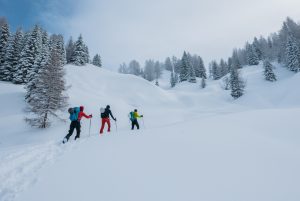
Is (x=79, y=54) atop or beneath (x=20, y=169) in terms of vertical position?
atop

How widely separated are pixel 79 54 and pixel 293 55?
6668 centimetres

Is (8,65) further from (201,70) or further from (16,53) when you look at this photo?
(201,70)

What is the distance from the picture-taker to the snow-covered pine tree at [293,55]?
169 ft

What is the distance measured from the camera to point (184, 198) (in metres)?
3.14

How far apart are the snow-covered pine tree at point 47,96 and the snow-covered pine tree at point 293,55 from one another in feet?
204

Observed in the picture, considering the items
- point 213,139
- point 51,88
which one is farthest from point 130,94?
point 213,139

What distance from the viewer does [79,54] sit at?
187 ft

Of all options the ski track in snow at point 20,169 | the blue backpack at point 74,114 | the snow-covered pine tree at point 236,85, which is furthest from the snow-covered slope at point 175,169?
the snow-covered pine tree at point 236,85

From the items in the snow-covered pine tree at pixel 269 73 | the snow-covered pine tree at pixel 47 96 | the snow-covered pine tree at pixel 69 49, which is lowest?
the snow-covered pine tree at pixel 47 96

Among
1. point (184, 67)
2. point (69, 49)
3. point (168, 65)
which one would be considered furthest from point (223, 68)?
point (69, 49)

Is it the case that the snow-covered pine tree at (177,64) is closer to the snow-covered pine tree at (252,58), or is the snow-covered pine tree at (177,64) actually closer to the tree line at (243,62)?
the tree line at (243,62)

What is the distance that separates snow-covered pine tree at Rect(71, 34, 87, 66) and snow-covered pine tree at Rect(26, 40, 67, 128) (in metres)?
36.5

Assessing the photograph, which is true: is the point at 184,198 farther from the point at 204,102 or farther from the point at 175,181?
the point at 204,102

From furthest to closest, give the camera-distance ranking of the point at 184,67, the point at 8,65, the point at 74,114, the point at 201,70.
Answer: the point at 201,70 → the point at 184,67 → the point at 8,65 → the point at 74,114
